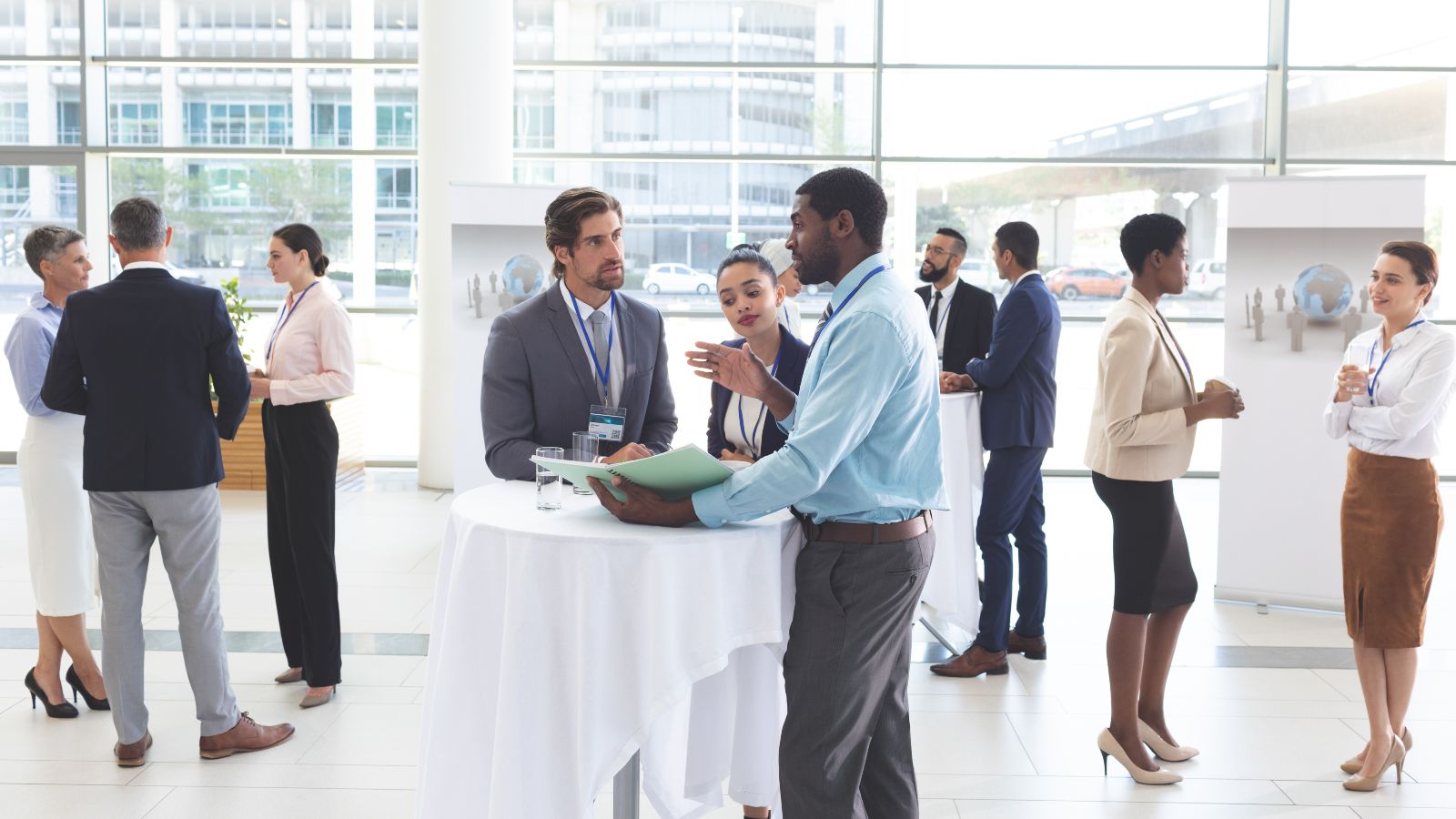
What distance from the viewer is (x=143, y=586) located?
3.70 metres

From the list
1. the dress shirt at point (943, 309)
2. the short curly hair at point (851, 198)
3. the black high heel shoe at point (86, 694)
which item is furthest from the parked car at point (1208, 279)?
the black high heel shoe at point (86, 694)

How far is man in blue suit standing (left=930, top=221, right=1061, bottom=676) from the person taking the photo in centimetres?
470

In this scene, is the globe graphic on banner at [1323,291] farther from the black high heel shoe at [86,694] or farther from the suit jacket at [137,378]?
the black high heel shoe at [86,694]

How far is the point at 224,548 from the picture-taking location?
6.73 m

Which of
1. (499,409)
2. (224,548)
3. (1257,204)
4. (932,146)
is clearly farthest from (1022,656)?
(932,146)

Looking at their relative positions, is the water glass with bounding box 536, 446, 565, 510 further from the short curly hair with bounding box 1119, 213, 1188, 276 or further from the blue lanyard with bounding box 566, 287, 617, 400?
the short curly hair with bounding box 1119, 213, 1188, 276

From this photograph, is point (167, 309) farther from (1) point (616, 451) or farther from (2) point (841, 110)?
(2) point (841, 110)

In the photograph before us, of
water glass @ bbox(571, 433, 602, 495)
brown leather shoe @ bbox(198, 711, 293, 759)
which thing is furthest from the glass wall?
water glass @ bbox(571, 433, 602, 495)

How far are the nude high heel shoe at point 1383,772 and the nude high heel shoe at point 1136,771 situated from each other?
20.1 inches

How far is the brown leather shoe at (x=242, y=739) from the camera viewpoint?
3.79m

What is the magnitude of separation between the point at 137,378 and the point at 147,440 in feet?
0.62

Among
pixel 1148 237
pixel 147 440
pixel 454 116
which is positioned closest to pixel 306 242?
pixel 147 440

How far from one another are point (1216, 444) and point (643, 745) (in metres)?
8.37

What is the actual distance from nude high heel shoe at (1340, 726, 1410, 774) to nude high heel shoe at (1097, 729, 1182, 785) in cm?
55
